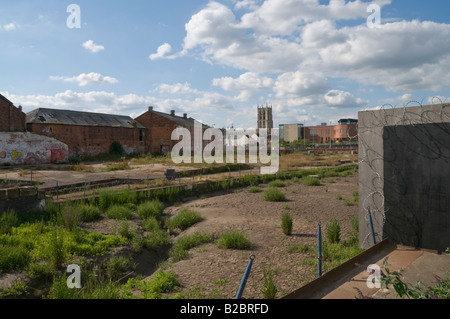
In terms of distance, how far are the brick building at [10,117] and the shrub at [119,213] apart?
21788 mm

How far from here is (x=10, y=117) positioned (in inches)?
1049

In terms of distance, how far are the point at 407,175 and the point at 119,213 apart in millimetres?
8461

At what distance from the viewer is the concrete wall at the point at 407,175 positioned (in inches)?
199

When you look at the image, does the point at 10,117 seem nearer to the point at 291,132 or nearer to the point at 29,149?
the point at 29,149

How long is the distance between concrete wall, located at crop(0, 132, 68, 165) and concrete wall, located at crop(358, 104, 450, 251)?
27.7 m

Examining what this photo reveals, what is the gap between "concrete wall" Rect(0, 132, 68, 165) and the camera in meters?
25.0

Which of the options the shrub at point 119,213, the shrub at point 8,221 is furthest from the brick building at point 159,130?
the shrub at point 8,221

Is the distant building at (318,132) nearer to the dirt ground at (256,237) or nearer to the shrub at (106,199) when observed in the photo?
the dirt ground at (256,237)

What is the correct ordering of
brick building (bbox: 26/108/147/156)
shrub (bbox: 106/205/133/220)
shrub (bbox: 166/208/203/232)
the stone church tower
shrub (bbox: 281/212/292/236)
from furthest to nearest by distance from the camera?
the stone church tower
brick building (bbox: 26/108/147/156)
shrub (bbox: 106/205/133/220)
shrub (bbox: 166/208/203/232)
shrub (bbox: 281/212/292/236)

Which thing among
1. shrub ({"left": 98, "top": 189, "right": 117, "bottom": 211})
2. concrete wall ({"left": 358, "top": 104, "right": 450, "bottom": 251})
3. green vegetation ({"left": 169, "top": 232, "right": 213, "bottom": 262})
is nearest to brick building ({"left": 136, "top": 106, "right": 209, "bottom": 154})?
shrub ({"left": 98, "top": 189, "right": 117, "bottom": 211})

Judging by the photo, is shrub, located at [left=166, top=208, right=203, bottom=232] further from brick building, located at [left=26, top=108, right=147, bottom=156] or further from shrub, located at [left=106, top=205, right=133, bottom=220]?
brick building, located at [left=26, top=108, right=147, bottom=156]
